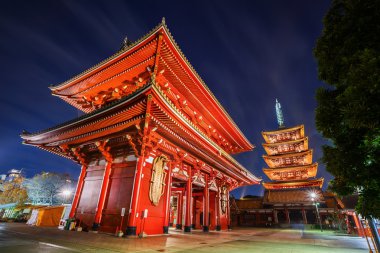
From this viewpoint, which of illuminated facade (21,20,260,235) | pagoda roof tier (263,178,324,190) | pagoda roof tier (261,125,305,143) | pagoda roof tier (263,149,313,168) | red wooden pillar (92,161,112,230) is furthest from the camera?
pagoda roof tier (261,125,305,143)

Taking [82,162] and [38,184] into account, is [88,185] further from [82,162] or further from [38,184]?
[38,184]

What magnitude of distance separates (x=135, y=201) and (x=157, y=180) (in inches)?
71.6

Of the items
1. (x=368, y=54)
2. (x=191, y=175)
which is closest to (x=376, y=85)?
(x=368, y=54)

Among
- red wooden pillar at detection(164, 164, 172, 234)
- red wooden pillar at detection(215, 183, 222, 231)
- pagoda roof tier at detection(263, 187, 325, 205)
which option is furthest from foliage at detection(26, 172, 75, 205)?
pagoda roof tier at detection(263, 187, 325, 205)

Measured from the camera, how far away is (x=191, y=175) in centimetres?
1466

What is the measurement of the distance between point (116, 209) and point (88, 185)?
3392 mm

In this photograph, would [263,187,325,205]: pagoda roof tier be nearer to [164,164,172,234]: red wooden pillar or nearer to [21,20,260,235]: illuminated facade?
[21,20,260,235]: illuminated facade

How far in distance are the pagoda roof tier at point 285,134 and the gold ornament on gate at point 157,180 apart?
94.7ft

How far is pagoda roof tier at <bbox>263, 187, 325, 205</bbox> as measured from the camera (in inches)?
1132

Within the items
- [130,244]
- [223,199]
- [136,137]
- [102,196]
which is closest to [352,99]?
[130,244]

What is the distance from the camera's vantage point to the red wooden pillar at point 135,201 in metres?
8.98

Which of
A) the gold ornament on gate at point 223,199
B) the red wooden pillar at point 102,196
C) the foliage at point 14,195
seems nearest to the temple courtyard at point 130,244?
the red wooden pillar at point 102,196

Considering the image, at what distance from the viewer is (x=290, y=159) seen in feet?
111

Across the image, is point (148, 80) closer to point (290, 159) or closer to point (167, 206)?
point (167, 206)
